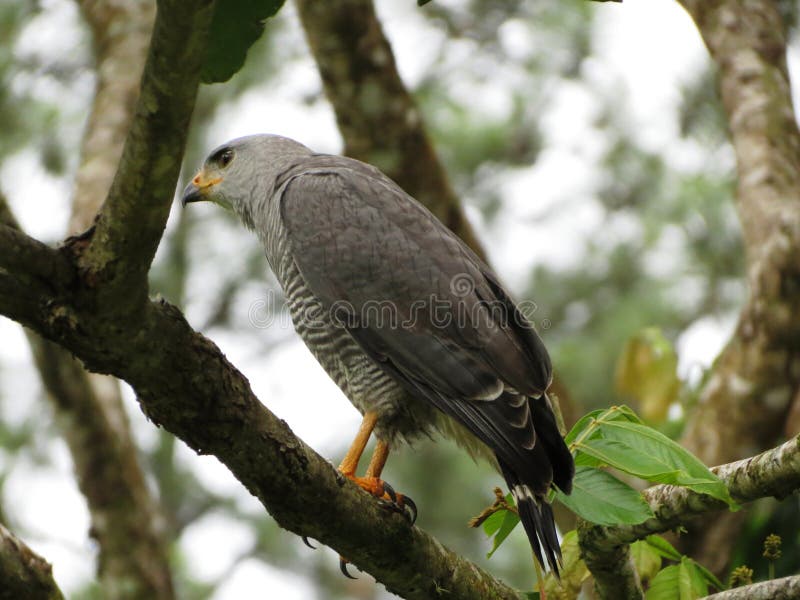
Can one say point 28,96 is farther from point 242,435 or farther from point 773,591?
point 773,591

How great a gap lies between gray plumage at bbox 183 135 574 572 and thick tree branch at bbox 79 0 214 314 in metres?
1.52

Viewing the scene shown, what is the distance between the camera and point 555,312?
29.3 ft

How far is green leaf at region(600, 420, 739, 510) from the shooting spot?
102 inches

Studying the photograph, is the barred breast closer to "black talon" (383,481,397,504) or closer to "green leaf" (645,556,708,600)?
"black talon" (383,481,397,504)

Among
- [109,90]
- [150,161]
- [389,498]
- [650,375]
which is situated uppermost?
[109,90]

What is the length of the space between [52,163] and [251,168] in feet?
12.9

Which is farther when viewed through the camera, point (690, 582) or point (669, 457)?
point (690, 582)

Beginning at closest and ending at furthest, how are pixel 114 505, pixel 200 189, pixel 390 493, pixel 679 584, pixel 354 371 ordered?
pixel 679 584 < pixel 390 493 < pixel 354 371 < pixel 200 189 < pixel 114 505

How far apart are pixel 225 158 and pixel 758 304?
2.76 m

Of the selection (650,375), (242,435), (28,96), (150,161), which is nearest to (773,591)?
(242,435)

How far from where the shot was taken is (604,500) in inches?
110

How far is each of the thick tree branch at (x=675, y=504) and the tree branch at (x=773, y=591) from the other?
0.22m

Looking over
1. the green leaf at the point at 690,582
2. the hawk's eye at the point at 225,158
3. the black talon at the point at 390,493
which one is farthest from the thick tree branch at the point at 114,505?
the green leaf at the point at 690,582

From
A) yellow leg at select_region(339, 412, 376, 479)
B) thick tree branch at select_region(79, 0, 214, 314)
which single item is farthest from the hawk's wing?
thick tree branch at select_region(79, 0, 214, 314)
